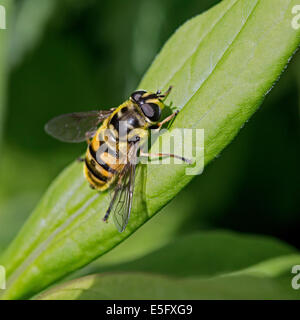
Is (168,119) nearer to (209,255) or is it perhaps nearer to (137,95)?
(137,95)

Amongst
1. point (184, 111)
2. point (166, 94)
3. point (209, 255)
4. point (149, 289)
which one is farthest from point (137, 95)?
point (209, 255)

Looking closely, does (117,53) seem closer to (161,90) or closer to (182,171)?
(161,90)

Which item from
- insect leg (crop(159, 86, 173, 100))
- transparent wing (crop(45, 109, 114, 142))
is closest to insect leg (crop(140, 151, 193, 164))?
insect leg (crop(159, 86, 173, 100))

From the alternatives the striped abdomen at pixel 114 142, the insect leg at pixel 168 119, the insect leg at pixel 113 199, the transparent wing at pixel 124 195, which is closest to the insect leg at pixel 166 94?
the insect leg at pixel 168 119

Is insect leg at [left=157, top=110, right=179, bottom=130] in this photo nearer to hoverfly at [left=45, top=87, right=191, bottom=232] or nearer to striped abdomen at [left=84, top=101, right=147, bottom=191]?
hoverfly at [left=45, top=87, right=191, bottom=232]

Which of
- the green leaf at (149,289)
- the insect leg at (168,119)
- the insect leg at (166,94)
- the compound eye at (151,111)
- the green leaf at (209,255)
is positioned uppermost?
the compound eye at (151,111)

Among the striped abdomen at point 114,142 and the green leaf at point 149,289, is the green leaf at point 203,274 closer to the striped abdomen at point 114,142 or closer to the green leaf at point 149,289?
the green leaf at point 149,289
